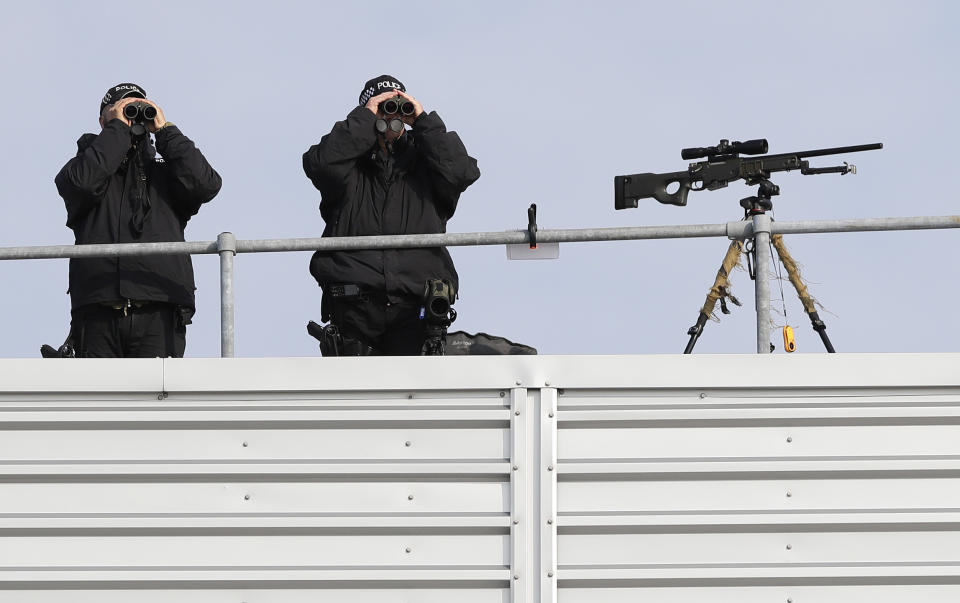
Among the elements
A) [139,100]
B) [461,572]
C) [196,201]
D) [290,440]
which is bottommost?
[461,572]

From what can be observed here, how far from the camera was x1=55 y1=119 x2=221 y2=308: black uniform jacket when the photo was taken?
624 cm

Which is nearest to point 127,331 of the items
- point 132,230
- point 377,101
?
point 132,230

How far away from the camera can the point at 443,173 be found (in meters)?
6.37

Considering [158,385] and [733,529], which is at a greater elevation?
[158,385]

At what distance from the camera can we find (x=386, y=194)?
6.44 m

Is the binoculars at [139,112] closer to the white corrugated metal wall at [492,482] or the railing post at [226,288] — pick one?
the railing post at [226,288]

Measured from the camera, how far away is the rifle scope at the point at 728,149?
694 centimetres

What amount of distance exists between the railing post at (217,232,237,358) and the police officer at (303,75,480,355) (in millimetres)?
637

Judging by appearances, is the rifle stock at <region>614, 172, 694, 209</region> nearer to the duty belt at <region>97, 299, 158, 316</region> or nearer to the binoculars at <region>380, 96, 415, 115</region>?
the binoculars at <region>380, 96, 415, 115</region>

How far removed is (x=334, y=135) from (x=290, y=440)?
1.68 meters

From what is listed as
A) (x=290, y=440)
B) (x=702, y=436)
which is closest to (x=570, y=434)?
(x=702, y=436)

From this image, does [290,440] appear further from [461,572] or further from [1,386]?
[1,386]

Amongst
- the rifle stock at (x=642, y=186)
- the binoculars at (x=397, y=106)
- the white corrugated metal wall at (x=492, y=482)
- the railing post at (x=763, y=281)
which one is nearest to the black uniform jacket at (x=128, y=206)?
the binoculars at (x=397, y=106)

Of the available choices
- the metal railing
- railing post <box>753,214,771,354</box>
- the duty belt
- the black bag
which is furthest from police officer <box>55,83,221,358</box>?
railing post <box>753,214,771,354</box>
